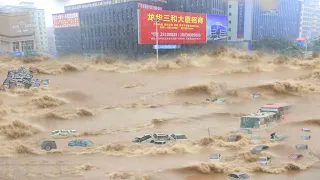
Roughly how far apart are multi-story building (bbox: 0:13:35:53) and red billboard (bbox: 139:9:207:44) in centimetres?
223

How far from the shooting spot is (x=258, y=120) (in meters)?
3.69

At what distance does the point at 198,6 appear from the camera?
20.3 ft

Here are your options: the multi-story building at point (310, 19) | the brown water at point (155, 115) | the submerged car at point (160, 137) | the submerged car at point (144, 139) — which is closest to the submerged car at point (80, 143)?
the brown water at point (155, 115)

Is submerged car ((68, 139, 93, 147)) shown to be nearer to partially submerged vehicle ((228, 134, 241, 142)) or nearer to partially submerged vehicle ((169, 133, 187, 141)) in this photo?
partially submerged vehicle ((169, 133, 187, 141))

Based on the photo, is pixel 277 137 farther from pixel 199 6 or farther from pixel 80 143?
pixel 199 6

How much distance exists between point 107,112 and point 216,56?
281 centimetres

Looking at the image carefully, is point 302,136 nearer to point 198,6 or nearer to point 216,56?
point 216,56

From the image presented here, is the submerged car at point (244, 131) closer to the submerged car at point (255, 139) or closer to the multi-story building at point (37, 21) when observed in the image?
the submerged car at point (255, 139)

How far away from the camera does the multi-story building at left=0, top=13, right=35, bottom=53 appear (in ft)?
11.1

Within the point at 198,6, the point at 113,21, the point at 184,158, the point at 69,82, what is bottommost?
the point at 184,158

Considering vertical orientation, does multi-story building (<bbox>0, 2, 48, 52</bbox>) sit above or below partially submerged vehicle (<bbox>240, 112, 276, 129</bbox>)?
above

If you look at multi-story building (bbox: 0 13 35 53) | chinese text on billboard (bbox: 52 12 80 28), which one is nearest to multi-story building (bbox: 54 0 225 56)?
chinese text on billboard (bbox: 52 12 80 28)

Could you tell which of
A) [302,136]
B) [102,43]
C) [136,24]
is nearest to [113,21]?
[102,43]

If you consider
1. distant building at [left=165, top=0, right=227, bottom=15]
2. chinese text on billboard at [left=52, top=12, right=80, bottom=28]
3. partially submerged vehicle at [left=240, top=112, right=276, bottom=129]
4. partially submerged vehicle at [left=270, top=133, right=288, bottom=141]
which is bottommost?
partially submerged vehicle at [left=270, top=133, right=288, bottom=141]
